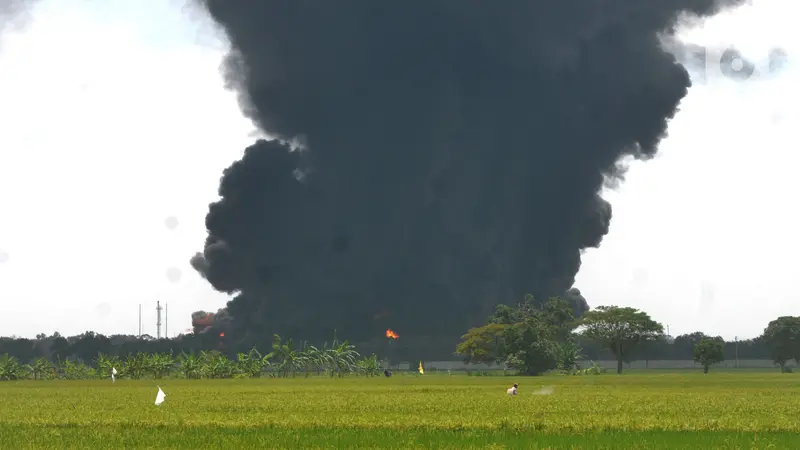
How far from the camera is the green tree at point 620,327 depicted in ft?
498

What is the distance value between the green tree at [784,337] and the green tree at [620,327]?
2660 cm

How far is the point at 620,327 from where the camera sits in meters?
153

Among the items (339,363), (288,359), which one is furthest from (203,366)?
(339,363)

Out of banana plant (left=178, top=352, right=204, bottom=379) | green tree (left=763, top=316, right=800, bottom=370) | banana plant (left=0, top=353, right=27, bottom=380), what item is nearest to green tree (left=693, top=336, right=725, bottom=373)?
green tree (left=763, top=316, right=800, bottom=370)

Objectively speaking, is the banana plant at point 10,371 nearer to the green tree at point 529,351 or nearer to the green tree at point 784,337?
the green tree at point 529,351

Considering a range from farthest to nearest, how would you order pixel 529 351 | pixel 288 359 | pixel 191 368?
pixel 529 351 → pixel 288 359 → pixel 191 368

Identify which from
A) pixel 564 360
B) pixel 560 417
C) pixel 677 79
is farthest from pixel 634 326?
pixel 560 417

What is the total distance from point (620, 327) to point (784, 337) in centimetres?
3271

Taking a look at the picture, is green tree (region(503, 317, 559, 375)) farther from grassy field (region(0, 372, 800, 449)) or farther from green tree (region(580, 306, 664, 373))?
grassy field (region(0, 372, 800, 449))

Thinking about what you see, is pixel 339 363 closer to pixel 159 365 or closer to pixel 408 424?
pixel 159 365

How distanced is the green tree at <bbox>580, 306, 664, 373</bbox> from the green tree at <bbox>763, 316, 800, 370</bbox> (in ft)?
87.3

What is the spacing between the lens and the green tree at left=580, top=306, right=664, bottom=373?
15175 cm

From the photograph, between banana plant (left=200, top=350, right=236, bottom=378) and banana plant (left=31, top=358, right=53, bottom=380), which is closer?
banana plant (left=200, top=350, right=236, bottom=378)

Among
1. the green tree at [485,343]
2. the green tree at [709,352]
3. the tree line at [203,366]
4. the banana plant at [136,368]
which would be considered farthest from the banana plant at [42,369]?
the green tree at [709,352]
